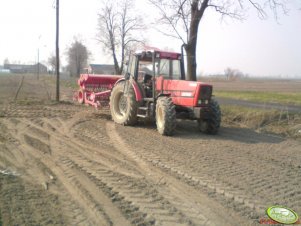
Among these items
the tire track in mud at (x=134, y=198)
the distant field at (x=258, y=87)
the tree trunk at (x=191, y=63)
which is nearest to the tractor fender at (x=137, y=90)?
the tire track in mud at (x=134, y=198)

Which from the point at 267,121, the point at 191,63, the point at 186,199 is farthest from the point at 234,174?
the point at 191,63

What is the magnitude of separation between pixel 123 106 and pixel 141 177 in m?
6.39

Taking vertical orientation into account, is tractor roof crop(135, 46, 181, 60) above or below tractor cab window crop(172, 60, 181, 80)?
above

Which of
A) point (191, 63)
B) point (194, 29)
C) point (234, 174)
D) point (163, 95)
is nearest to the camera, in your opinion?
point (234, 174)

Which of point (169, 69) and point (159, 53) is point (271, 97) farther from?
point (159, 53)

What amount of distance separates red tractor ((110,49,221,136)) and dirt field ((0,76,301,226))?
53 centimetres

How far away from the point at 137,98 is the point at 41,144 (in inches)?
138

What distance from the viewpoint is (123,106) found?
12.7 metres

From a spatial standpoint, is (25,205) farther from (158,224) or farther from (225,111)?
(225,111)

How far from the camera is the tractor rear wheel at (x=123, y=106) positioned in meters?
11.7

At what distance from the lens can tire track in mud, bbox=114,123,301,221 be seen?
559 cm

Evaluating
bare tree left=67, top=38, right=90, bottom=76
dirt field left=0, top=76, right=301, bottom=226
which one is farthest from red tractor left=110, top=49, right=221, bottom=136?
bare tree left=67, top=38, right=90, bottom=76

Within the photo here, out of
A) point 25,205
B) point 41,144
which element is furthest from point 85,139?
point 25,205

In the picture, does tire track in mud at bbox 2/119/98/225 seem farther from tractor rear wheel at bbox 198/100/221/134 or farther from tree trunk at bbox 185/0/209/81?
tree trunk at bbox 185/0/209/81
